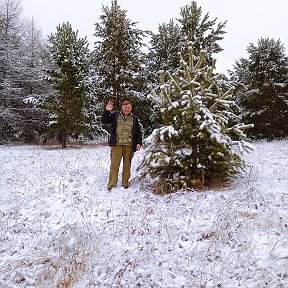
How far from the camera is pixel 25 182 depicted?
29.6 ft

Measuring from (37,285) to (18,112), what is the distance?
21711 mm

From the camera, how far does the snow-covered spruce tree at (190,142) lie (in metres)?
7.72

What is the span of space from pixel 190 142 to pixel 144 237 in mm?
3644

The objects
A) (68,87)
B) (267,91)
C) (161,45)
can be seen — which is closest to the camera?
(68,87)

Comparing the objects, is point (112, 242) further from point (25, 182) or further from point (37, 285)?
point (25, 182)

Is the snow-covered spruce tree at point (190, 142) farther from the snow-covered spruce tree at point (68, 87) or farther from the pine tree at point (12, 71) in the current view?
the pine tree at point (12, 71)

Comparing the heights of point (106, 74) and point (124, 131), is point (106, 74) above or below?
above

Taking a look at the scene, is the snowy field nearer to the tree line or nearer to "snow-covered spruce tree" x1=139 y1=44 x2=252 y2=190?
"snow-covered spruce tree" x1=139 y1=44 x2=252 y2=190

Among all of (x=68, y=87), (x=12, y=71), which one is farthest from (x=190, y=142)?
(x=12, y=71)

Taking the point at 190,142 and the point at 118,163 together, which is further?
the point at 118,163

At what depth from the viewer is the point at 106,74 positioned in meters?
20.7

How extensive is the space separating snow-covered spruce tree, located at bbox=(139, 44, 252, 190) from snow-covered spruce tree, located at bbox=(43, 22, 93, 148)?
1218 cm

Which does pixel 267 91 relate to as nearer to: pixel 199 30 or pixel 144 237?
pixel 199 30

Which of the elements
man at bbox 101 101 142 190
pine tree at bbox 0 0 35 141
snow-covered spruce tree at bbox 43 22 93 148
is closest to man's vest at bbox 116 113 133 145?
man at bbox 101 101 142 190
